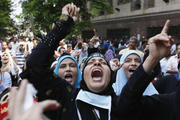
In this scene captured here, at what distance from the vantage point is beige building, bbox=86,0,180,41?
57.9 ft

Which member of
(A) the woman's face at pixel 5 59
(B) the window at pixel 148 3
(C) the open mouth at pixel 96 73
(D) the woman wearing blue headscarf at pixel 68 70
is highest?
(B) the window at pixel 148 3

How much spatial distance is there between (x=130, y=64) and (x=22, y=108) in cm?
260

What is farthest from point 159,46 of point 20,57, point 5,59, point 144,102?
point 20,57

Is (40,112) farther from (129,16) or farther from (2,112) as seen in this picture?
Answer: (129,16)

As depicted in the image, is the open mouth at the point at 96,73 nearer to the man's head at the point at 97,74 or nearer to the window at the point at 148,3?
the man's head at the point at 97,74

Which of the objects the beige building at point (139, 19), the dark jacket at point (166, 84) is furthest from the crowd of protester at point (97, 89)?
the beige building at point (139, 19)

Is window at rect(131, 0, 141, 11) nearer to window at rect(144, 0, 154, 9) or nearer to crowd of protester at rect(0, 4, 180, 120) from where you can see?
window at rect(144, 0, 154, 9)

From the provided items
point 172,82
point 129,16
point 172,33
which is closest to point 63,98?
point 172,82

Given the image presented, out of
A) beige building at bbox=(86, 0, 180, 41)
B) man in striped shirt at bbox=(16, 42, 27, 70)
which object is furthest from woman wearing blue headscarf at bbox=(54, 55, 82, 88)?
beige building at bbox=(86, 0, 180, 41)

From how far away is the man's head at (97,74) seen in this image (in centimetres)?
212

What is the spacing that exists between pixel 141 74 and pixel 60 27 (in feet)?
3.13

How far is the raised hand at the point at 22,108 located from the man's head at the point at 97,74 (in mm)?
1359

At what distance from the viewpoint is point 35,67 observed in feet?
6.60

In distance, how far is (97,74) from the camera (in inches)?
93.0
